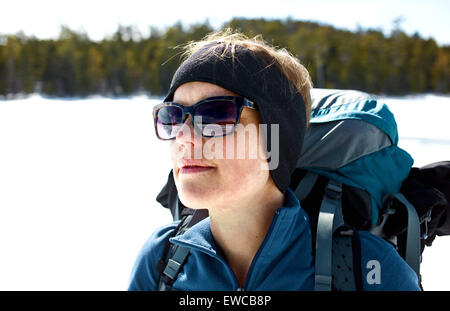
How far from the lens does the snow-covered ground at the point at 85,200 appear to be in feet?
8.88

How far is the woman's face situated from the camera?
93 centimetres

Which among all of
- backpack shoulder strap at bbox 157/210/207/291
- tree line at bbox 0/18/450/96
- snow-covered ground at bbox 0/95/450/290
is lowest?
snow-covered ground at bbox 0/95/450/290

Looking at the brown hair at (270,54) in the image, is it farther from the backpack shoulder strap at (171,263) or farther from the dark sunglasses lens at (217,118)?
the backpack shoulder strap at (171,263)

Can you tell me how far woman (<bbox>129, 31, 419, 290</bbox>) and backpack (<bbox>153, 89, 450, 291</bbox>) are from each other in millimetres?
100

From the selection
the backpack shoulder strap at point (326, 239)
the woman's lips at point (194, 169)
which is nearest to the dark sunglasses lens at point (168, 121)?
the woman's lips at point (194, 169)

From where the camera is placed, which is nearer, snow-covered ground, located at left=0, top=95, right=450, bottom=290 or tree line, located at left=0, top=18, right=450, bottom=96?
snow-covered ground, located at left=0, top=95, right=450, bottom=290

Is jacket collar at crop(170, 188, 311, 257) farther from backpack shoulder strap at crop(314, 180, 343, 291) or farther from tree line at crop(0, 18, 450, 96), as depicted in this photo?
tree line at crop(0, 18, 450, 96)

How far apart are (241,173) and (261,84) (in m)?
0.27

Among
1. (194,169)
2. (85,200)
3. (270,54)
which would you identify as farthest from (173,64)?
(194,169)

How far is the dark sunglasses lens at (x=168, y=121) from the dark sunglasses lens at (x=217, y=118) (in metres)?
0.08

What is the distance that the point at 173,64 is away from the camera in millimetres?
18578

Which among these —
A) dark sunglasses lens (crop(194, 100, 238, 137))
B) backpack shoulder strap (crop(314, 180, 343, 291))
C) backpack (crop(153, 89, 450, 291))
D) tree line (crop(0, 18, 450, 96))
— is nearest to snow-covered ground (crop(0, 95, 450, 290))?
backpack (crop(153, 89, 450, 291))

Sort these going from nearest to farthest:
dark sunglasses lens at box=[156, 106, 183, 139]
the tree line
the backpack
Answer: dark sunglasses lens at box=[156, 106, 183, 139] → the backpack → the tree line

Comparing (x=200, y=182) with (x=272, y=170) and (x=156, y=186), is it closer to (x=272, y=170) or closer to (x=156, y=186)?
(x=272, y=170)
